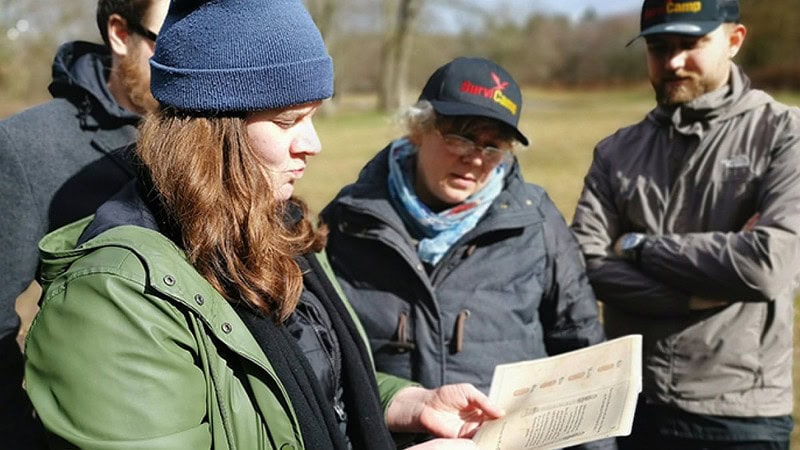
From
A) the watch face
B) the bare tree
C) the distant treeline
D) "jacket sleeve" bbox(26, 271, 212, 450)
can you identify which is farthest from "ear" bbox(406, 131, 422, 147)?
the bare tree

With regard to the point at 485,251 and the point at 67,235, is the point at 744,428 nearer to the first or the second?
the point at 485,251

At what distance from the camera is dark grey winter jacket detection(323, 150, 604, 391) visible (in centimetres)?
241

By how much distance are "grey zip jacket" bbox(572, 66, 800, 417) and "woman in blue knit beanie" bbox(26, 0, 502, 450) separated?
1172 millimetres

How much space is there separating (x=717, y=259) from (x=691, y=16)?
0.86m

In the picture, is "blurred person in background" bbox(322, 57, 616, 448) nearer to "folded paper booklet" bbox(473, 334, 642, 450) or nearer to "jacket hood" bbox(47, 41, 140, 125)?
"folded paper booklet" bbox(473, 334, 642, 450)

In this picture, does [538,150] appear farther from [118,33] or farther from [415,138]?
[118,33]

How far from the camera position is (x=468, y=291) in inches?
96.3

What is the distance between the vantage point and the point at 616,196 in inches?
115

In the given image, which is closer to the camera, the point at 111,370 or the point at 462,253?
the point at 111,370

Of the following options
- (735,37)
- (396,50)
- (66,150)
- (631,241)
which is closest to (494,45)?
(396,50)

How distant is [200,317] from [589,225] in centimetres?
183

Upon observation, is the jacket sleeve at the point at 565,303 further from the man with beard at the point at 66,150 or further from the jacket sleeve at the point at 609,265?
the man with beard at the point at 66,150

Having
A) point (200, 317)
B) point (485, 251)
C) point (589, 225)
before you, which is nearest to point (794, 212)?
point (589, 225)

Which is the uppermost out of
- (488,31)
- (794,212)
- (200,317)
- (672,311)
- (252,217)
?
(252,217)
